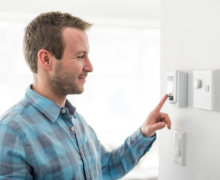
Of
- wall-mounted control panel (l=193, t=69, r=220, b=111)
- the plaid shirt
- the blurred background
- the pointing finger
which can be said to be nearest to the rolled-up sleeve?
the plaid shirt

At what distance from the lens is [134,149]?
1009 mm

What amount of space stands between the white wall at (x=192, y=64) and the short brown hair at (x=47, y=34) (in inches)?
15.0

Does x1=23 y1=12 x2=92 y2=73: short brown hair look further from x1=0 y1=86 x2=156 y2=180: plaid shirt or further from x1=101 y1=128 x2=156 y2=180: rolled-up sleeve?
x1=101 y1=128 x2=156 y2=180: rolled-up sleeve

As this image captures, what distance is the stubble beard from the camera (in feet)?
2.94

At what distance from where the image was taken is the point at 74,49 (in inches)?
35.6

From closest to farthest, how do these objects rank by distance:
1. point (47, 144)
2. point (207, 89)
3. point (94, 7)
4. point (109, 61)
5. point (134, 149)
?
point (207, 89) → point (47, 144) → point (134, 149) → point (94, 7) → point (109, 61)

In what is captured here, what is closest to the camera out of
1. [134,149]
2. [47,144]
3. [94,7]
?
[47,144]

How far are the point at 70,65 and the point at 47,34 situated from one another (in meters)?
0.15

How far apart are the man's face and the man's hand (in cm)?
33

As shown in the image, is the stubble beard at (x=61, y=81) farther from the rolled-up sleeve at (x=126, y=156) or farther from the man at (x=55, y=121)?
the rolled-up sleeve at (x=126, y=156)

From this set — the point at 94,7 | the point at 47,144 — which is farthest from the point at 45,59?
the point at 94,7

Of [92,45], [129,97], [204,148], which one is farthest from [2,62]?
[204,148]

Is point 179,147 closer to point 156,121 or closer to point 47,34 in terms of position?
point 156,121

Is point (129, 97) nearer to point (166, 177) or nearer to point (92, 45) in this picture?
point (92, 45)
